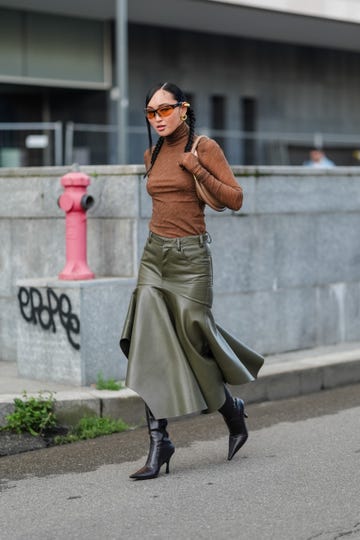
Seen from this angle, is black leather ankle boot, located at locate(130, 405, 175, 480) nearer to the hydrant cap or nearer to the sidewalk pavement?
the sidewalk pavement

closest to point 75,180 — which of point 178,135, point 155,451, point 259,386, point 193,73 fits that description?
point 259,386

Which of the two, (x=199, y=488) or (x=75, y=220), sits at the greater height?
(x=75, y=220)

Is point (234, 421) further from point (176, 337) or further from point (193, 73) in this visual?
point (193, 73)

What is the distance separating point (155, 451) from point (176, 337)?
0.61 metres

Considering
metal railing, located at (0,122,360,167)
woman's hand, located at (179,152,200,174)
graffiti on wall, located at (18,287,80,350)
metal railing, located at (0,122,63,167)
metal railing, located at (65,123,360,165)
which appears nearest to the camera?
woman's hand, located at (179,152,200,174)

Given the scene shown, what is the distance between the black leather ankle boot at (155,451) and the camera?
216 inches

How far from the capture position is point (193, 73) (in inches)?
963

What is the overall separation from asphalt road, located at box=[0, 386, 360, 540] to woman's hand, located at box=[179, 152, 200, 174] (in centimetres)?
162

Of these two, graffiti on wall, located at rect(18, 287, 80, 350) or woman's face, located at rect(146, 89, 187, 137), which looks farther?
graffiti on wall, located at rect(18, 287, 80, 350)

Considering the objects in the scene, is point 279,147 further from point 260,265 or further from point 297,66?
point 260,265

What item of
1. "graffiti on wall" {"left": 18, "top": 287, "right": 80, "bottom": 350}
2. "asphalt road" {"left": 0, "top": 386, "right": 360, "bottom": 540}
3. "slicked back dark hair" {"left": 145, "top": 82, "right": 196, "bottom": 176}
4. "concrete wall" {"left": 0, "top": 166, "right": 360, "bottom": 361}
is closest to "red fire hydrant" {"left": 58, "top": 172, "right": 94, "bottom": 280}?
"graffiti on wall" {"left": 18, "top": 287, "right": 80, "bottom": 350}

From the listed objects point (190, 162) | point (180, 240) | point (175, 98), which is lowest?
point (180, 240)

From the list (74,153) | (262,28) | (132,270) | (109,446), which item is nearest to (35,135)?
(74,153)

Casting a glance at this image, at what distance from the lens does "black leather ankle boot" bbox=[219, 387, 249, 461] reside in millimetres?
5773
